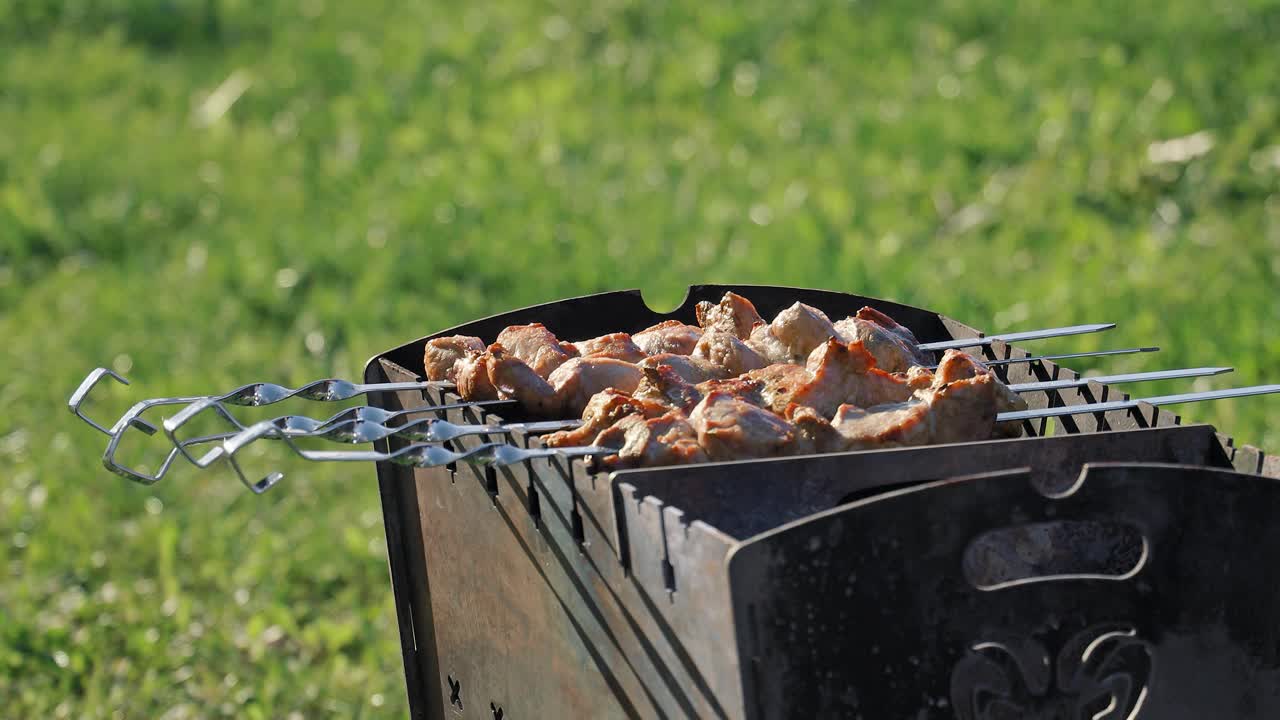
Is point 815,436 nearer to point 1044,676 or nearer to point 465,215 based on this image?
point 1044,676

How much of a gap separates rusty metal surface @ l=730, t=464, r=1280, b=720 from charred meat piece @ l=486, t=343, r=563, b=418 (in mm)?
967

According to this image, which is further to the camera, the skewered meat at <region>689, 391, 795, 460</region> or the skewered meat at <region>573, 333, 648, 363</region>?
the skewered meat at <region>573, 333, 648, 363</region>

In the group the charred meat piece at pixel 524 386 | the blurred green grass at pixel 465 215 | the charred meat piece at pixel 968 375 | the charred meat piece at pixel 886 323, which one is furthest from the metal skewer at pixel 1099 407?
the blurred green grass at pixel 465 215

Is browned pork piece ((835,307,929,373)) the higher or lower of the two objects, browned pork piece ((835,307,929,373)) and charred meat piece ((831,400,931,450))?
the higher

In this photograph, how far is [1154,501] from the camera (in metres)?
2.17

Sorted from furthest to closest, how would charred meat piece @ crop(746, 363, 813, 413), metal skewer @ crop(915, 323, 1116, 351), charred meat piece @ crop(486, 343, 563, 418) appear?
metal skewer @ crop(915, 323, 1116, 351)
charred meat piece @ crop(486, 343, 563, 418)
charred meat piece @ crop(746, 363, 813, 413)

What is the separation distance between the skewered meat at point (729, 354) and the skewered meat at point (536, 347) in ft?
0.93

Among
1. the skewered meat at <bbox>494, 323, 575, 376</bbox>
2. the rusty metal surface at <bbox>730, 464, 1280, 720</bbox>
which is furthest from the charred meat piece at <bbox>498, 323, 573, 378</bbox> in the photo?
the rusty metal surface at <bbox>730, 464, 1280, 720</bbox>

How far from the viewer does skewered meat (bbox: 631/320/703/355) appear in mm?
3168

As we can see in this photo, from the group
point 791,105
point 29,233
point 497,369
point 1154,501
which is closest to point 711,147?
point 791,105

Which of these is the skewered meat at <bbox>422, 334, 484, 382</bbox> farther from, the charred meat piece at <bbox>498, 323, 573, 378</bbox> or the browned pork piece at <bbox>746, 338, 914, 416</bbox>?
the browned pork piece at <bbox>746, 338, 914, 416</bbox>

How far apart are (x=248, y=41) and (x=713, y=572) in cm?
1188

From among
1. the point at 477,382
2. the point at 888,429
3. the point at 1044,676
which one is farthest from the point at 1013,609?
the point at 477,382

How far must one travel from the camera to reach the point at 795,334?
304 centimetres
